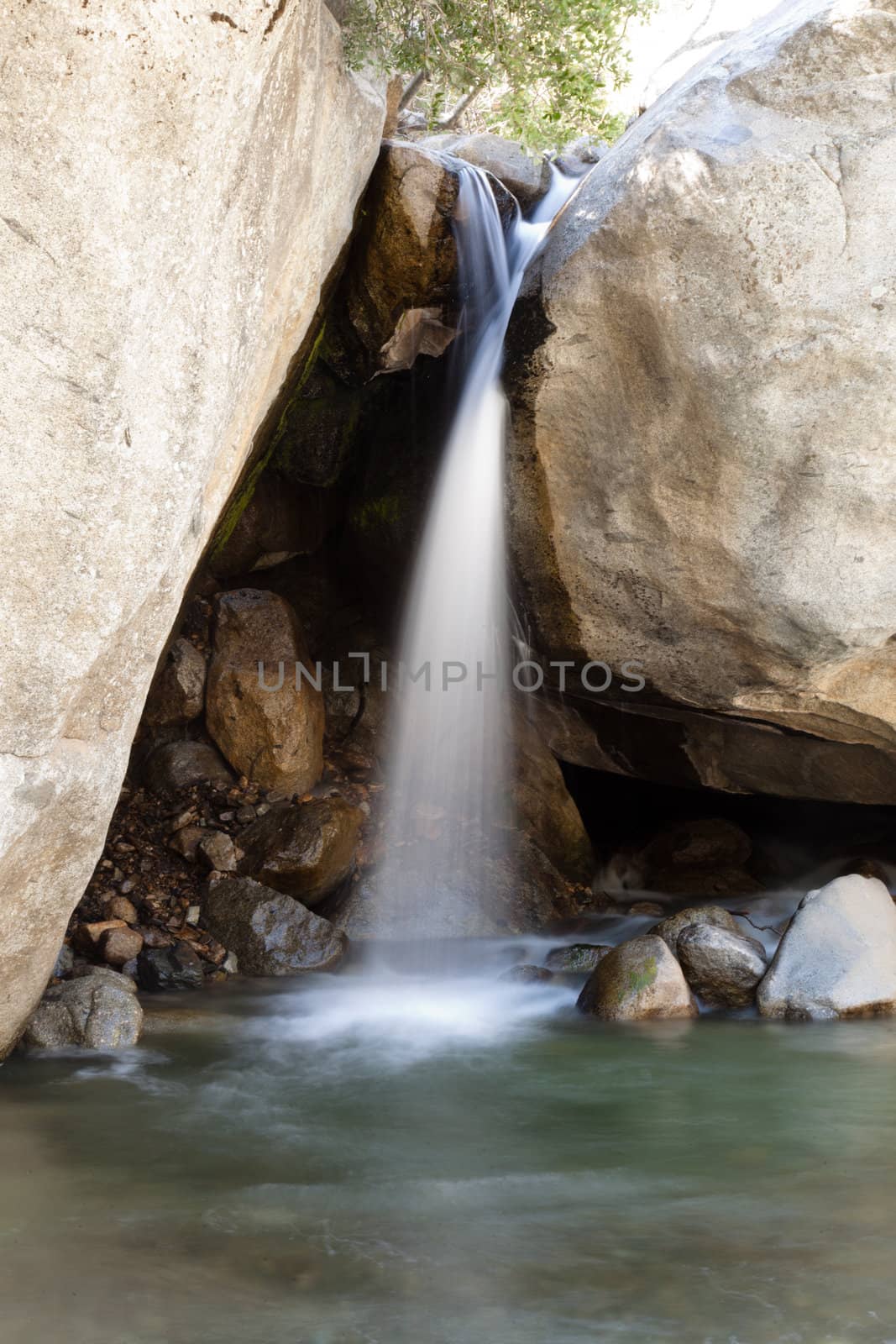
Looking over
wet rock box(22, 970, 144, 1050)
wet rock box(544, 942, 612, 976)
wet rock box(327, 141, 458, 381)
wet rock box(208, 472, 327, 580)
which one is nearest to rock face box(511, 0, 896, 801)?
wet rock box(327, 141, 458, 381)

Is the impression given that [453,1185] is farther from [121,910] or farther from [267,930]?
[121,910]

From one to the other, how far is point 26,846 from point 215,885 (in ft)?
10.6

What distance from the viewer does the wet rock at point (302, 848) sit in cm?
761

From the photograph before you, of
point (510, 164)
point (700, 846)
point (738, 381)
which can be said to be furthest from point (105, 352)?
point (700, 846)

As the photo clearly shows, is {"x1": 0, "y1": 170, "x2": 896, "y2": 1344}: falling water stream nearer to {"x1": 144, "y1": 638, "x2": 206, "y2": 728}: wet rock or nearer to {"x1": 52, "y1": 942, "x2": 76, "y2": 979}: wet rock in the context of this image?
{"x1": 52, "y1": 942, "x2": 76, "y2": 979}: wet rock

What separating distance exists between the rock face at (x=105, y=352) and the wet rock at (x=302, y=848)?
9.17 ft

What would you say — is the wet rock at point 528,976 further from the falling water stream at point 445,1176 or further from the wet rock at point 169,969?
the wet rock at point 169,969

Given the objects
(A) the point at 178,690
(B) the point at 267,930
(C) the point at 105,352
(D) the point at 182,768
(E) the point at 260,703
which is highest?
(C) the point at 105,352

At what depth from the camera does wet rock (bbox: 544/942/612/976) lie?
6.93 meters

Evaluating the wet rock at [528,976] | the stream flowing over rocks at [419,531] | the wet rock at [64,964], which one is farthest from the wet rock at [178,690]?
the wet rock at [528,976]

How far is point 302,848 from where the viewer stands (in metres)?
7.62

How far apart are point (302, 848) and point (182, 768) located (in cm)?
130

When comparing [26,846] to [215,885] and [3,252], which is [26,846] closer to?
[3,252]

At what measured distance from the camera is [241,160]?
465 cm
